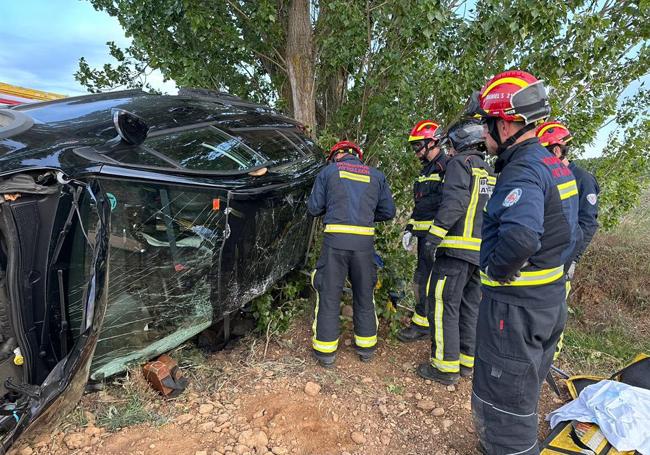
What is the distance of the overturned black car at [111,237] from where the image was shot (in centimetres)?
185

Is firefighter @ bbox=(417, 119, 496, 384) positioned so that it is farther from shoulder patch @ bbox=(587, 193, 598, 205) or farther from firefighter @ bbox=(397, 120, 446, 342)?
shoulder patch @ bbox=(587, 193, 598, 205)

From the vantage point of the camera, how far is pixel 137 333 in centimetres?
227

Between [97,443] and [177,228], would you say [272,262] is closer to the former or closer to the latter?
[177,228]

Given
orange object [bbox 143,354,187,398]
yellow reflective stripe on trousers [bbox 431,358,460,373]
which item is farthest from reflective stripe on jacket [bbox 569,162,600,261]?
orange object [bbox 143,354,187,398]

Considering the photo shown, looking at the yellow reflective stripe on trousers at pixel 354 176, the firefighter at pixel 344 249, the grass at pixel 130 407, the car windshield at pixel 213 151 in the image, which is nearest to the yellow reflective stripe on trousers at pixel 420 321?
the firefighter at pixel 344 249

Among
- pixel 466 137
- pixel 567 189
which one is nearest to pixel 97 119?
pixel 567 189

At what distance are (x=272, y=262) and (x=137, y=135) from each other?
1351 mm

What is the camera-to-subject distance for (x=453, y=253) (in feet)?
10.4

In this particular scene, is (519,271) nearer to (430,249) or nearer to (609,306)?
(430,249)

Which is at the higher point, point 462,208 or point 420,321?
point 462,208

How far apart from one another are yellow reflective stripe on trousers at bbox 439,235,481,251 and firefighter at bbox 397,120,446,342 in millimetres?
292

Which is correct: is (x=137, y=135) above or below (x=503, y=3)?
below

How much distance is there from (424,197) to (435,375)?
53.6 inches

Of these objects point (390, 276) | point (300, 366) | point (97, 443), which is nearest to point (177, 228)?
point (97, 443)
